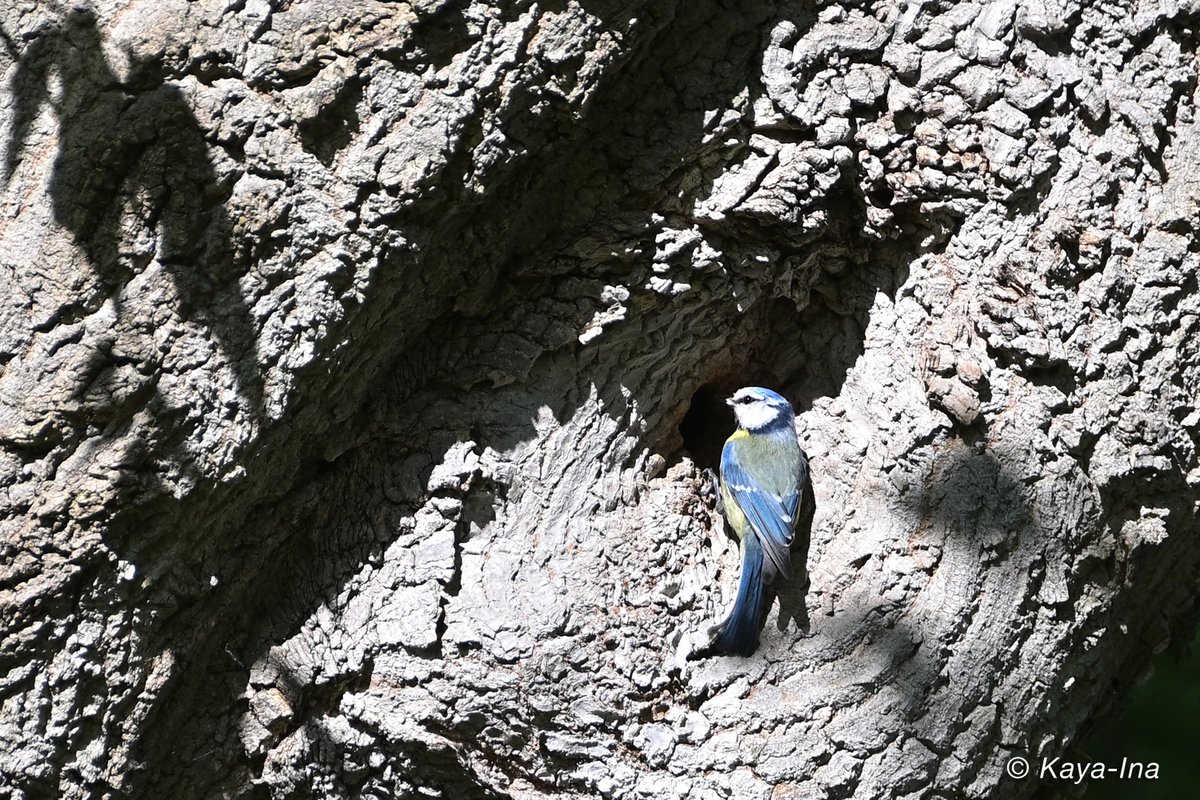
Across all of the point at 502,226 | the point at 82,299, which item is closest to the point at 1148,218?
the point at 502,226

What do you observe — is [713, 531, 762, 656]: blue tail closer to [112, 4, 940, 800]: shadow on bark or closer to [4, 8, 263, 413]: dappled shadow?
[112, 4, 940, 800]: shadow on bark

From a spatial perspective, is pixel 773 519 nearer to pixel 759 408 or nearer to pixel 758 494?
pixel 758 494

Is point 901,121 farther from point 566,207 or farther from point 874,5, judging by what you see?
point 566,207

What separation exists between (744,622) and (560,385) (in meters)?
0.72

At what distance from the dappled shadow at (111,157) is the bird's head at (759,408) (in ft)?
5.10

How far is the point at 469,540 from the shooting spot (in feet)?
7.32

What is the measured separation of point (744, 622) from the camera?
2197 mm

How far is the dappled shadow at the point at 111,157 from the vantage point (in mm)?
1759
